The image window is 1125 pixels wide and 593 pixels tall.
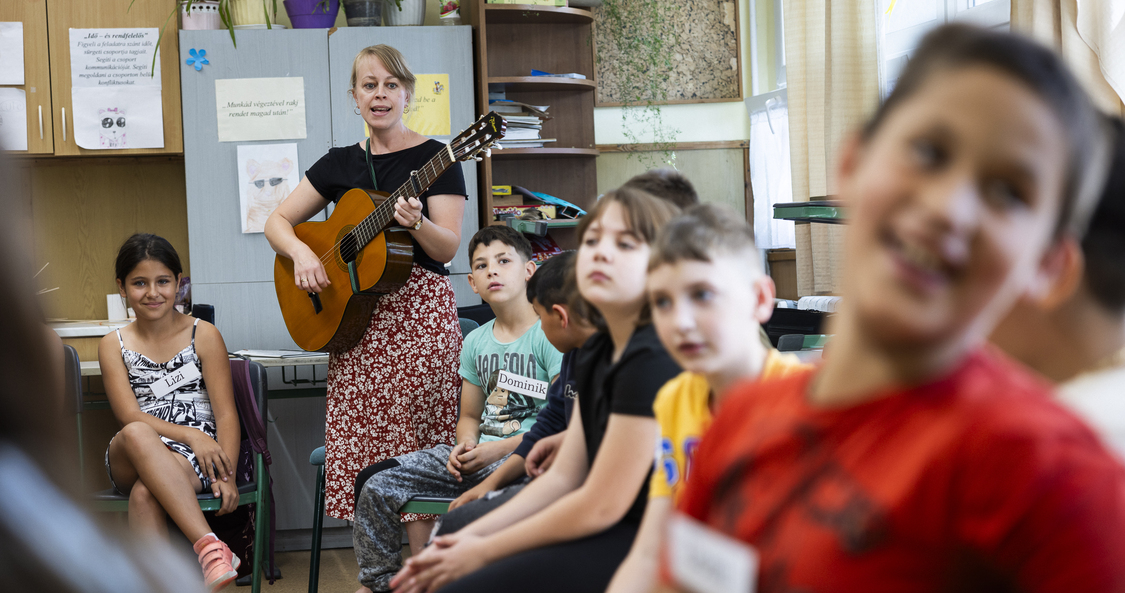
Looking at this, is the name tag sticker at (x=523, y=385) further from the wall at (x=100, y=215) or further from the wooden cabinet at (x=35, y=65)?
the wooden cabinet at (x=35, y=65)

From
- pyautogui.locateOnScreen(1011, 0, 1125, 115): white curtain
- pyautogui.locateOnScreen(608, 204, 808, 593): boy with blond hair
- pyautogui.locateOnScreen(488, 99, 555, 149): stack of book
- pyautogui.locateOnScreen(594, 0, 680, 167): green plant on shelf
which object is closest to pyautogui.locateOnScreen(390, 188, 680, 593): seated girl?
pyautogui.locateOnScreen(608, 204, 808, 593): boy with blond hair

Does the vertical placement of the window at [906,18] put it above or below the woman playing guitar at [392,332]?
above

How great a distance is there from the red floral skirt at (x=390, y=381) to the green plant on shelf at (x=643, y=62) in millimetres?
1930

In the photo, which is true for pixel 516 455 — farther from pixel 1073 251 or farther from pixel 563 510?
pixel 1073 251

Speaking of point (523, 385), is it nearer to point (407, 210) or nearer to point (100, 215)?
point (407, 210)

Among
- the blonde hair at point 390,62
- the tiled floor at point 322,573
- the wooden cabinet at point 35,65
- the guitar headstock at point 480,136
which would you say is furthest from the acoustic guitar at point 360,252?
the wooden cabinet at point 35,65

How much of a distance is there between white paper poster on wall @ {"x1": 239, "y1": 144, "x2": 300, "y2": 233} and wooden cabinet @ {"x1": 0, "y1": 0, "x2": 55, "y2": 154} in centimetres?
81

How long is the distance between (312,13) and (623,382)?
280 cm

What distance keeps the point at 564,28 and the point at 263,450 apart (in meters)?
2.12

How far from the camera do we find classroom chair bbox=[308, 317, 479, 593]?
1.99 metres

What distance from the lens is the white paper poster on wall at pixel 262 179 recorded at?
3.33m

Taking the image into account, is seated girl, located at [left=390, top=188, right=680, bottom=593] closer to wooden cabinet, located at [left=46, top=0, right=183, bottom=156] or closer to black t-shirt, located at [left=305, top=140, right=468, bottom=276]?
black t-shirt, located at [left=305, top=140, right=468, bottom=276]

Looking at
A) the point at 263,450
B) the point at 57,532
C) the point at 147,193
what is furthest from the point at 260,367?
the point at 57,532

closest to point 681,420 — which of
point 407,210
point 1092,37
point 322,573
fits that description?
point 407,210
